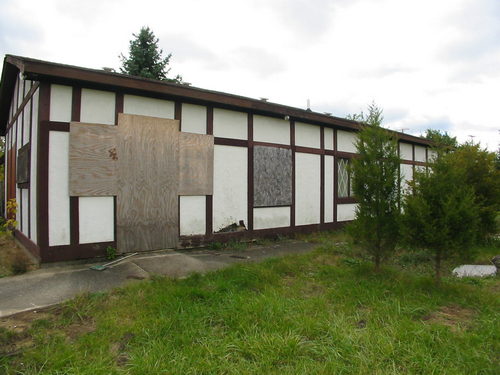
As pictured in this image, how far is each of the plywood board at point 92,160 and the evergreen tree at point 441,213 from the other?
472 cm

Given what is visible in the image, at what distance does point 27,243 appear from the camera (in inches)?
264

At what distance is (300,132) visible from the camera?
28.4ft

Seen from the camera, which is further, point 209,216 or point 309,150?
point 309,150

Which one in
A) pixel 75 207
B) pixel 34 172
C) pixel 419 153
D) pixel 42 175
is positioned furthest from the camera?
pixel 419 153

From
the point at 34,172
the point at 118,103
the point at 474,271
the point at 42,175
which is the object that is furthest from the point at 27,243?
the point at 474,271

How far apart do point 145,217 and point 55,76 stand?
267 cm

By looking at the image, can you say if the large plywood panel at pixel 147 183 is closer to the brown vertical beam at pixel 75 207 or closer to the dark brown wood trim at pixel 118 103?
the dark brown wood trim at pixel 118 103

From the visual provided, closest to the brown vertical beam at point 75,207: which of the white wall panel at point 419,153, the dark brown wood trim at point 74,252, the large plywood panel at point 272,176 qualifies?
the dark brown wood trim at point 74,252

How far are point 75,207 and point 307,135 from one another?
5.77 m

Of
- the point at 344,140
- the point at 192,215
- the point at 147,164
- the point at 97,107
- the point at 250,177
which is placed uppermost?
the point at 344,140

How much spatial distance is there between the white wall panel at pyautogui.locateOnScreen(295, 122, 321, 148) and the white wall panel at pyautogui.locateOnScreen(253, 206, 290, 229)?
178 cm

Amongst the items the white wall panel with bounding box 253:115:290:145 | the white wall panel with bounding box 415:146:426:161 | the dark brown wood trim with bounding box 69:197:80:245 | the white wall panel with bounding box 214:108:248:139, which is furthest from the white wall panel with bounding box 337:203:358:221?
the dark brown wood trim with bounding box 69:197:80:245

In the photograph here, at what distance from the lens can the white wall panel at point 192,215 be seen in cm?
658

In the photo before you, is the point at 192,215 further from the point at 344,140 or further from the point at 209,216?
the point at 344,140
